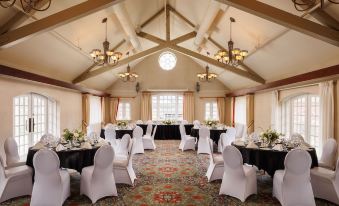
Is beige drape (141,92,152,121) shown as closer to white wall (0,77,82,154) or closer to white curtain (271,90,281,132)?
white wall (0,77,82,154)

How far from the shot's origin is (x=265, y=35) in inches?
260

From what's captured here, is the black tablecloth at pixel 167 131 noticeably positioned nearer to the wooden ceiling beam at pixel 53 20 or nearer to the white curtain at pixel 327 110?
the white curtain at pixel 327 110

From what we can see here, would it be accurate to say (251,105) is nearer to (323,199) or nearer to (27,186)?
(323,199)

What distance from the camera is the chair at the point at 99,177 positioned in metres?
4.07

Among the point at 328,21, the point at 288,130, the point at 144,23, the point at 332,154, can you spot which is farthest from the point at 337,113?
the point at 144,23

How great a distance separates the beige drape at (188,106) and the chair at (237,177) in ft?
30.4

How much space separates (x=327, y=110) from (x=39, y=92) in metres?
7.89

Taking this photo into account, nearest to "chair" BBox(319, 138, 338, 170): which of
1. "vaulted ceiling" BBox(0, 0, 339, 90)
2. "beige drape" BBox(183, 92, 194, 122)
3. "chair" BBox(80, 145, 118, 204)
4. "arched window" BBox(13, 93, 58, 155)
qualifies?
"vaulted ceiling" BBox(0, 0, 339, 90)

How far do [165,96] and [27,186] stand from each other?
10.1 m

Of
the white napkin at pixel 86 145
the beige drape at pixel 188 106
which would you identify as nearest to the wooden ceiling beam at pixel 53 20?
the white napkin at pixel 86 145

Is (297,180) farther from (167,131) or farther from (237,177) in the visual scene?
(167,131)

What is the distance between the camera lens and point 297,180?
372 centimetres

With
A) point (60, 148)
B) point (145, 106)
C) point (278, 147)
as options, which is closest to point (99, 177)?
point (60, 148)

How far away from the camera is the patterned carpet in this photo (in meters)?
4.14
